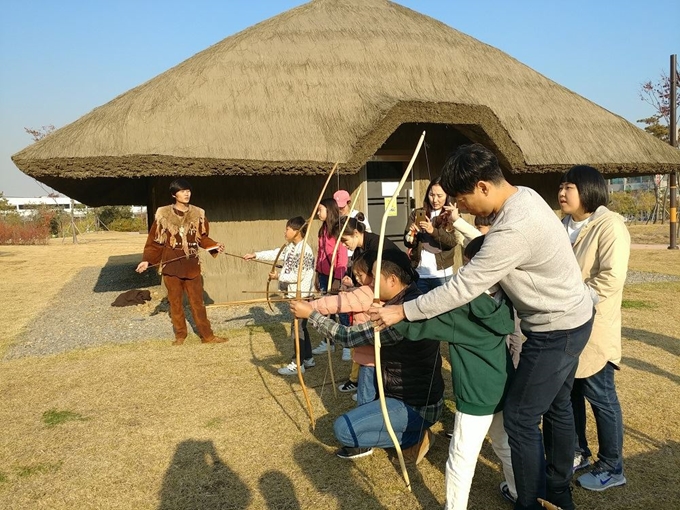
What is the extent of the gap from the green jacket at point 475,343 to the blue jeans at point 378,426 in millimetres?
622

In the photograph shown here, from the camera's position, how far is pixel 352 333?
A: 2600 millimetres

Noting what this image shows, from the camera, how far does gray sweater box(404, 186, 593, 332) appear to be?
1.87 meters

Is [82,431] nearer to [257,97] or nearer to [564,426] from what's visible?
[564,426]

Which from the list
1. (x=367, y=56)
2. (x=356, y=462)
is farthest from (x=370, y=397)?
(x=367, y=56)

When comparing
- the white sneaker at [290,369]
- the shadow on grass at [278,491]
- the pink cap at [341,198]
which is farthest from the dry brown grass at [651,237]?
the shadow on grass at [278,491]

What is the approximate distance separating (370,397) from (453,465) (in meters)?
0.97

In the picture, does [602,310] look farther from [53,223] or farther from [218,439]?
[53,223]

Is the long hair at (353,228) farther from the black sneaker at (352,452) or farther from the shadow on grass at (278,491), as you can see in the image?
the shadow on grass at (278,491)

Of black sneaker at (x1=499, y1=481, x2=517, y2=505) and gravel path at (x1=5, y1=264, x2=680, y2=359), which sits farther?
gravel path at (x1=5, y1=264, x2=680, y2=359)

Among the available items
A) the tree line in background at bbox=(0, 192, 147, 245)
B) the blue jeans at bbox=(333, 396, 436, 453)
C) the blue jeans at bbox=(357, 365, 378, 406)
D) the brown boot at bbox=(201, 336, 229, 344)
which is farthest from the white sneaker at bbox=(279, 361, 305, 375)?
the tree line in background at bbox=(0, 192, 147, 245)

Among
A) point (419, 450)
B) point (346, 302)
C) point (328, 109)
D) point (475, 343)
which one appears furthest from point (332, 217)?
point (328, 109)

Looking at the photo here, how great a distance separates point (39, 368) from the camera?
498 centimetres

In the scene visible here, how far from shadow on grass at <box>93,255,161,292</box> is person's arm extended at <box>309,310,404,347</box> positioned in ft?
27.9

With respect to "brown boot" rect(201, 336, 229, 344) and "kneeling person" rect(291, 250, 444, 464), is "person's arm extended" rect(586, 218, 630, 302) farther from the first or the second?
"brown boot" rect(201, 336, 229, 344)
